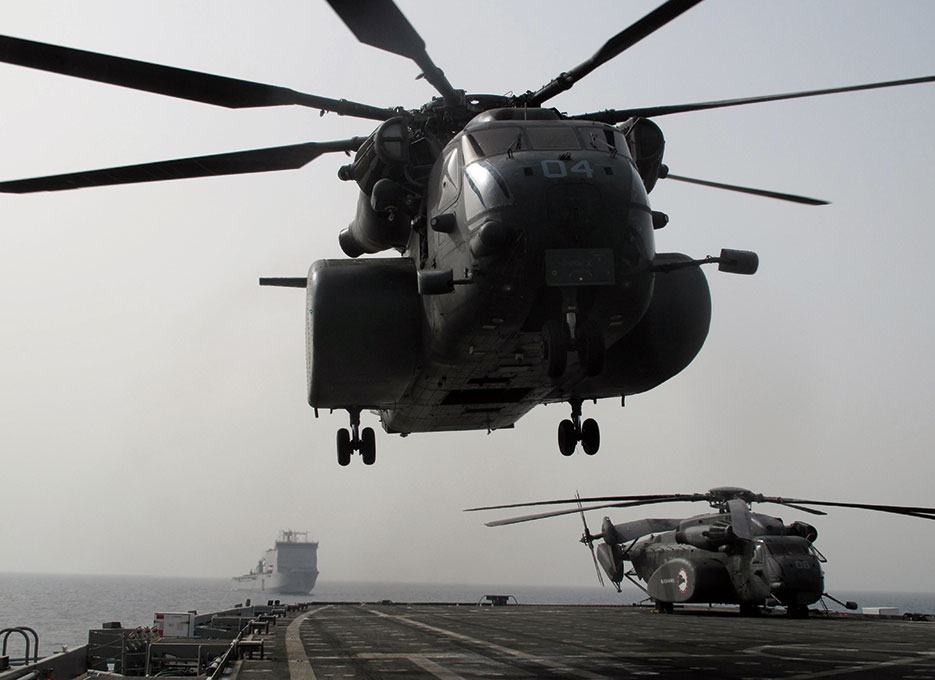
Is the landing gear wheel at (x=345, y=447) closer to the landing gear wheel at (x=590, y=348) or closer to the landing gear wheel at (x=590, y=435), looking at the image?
the landing gear wheel at (x=590, y=435)

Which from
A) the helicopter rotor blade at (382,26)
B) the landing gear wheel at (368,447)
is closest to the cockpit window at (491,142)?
the helicopter rotor blade at (382,26)

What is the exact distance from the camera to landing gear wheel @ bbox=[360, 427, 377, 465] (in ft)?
54.7

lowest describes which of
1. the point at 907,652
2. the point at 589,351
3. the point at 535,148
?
the point at 907,652

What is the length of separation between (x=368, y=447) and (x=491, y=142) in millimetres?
7322

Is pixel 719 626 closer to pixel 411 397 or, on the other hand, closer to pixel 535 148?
pixel 411 397

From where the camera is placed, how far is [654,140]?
12.8 m

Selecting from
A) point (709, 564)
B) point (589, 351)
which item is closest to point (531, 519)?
point (709, 564)

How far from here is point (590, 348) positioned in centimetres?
1077

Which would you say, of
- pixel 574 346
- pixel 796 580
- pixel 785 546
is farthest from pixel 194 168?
pixel 785 546

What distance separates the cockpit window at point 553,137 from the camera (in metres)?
11.1

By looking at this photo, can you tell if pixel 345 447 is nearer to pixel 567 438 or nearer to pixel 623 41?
pixel 567 438

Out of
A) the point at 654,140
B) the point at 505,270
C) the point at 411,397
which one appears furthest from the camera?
the point at 411,397

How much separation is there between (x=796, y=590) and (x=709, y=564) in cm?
396

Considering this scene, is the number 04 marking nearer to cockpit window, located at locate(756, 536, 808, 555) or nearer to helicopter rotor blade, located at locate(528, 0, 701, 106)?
helicopter rotor blade, located at locate(528, 0, 701, 106)
